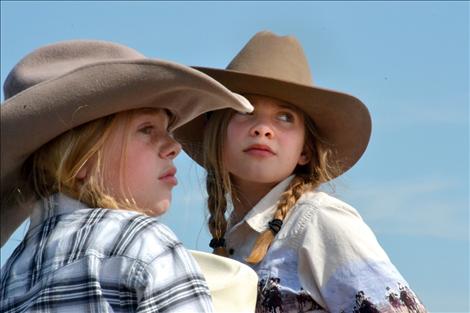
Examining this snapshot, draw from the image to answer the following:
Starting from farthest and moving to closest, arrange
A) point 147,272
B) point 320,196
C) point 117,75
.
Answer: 1. point 320,196
2. point 117,75
3. point 147,272

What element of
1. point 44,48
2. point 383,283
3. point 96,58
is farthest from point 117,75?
point 383,283

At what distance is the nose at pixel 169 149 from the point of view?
264 cm

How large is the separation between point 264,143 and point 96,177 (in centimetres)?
154

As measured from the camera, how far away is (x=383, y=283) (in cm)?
351

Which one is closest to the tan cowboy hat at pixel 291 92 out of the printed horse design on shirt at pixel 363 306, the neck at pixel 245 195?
the neck at pixel 245 195

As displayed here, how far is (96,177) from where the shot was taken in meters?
2.52

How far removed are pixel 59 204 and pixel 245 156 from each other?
161 centimetres

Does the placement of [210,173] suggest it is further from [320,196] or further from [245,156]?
[320,196]

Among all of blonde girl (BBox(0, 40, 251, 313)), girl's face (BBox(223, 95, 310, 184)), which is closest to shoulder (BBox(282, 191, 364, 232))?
girl's face (BBox(223, 95, 310, 184))

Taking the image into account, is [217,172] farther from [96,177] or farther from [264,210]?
[96,177]

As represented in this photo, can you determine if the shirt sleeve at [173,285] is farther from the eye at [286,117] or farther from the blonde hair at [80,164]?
the eye at [286,117]

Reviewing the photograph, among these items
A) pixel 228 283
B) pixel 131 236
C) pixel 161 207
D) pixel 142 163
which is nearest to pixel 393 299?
pixel 228 283

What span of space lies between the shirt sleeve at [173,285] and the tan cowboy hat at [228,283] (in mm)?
266

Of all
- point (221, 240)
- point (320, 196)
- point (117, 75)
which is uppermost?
point (117, 75)
